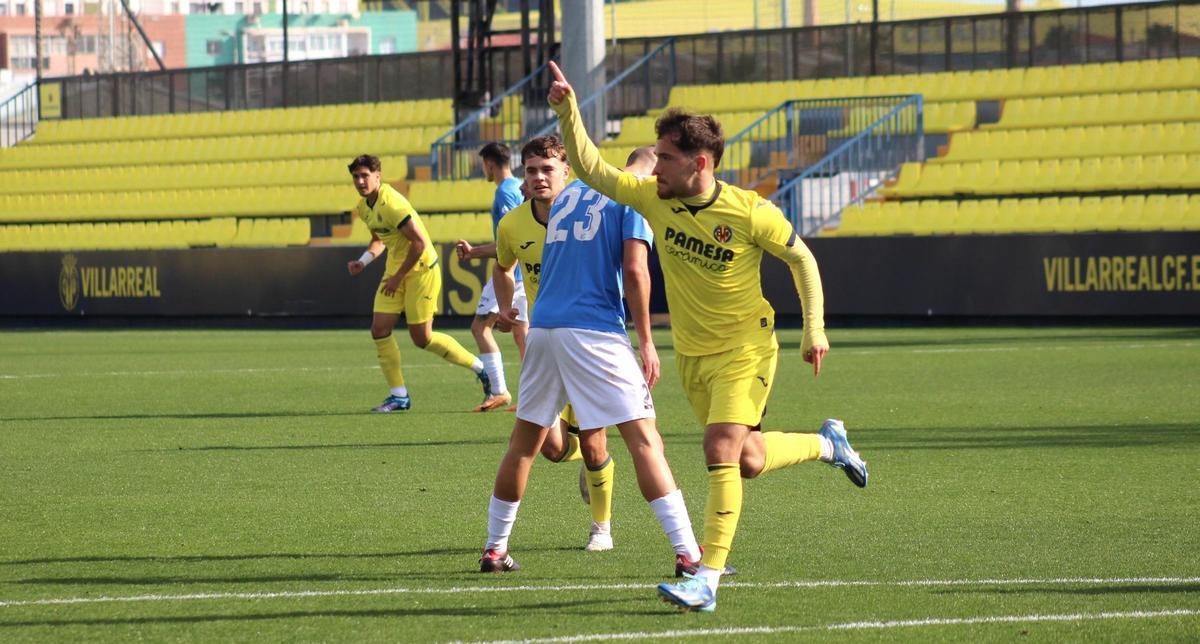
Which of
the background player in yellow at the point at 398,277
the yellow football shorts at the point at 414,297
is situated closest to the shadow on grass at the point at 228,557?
the background player in yellow at the point at 398,277

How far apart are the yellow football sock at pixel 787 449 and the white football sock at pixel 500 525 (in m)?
0.96

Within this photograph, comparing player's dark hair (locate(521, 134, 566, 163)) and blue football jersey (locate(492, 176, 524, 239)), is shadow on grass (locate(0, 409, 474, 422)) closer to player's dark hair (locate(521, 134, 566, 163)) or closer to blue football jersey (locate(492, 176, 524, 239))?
blue football jersey (locate(492, 176, 524, 239))

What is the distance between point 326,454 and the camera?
417 inches

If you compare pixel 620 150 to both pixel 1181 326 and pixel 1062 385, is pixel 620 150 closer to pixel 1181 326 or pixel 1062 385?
pixel 1181 326

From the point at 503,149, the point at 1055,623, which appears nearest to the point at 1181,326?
the point at 503,149

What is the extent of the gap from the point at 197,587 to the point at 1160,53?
24.2m

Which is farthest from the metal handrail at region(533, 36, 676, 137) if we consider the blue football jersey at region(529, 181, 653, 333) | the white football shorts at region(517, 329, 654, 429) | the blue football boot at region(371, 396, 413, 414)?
the white football shorts at region(517, 329, 654, 429)

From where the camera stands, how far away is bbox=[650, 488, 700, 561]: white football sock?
6.14 m

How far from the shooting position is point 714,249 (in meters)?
6.25

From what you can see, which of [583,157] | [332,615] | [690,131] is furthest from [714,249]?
[332,615]

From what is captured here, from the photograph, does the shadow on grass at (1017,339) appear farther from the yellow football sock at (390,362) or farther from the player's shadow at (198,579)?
the player's shadow at (198,579)

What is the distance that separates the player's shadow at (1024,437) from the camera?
1053 cm

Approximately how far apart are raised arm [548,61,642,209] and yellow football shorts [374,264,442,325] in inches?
296

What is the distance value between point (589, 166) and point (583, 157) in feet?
0.13
